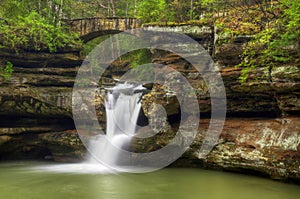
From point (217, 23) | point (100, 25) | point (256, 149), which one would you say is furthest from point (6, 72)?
point (256, 149)

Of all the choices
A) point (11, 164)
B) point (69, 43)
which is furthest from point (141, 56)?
point (11, 164)

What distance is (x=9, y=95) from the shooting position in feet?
38.0

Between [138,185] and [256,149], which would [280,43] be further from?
[138,185]

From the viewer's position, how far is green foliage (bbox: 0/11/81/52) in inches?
499

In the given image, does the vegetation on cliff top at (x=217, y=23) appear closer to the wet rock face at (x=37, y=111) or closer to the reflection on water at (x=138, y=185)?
the wet rock face at (x=37, y=111)

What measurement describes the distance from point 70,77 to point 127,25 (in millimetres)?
4402

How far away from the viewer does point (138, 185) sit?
320 inches

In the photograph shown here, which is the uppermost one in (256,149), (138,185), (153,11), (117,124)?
(153,11)

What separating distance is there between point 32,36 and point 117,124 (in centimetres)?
615

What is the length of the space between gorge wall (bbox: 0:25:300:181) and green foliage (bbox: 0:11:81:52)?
47 cm

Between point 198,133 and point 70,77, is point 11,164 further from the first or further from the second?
point 198,133

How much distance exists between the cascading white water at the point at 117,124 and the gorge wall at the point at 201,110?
51 centimetres

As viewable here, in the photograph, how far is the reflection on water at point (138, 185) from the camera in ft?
23.2

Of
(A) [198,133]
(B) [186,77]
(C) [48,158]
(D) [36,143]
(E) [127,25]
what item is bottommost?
(C) [48,158]
